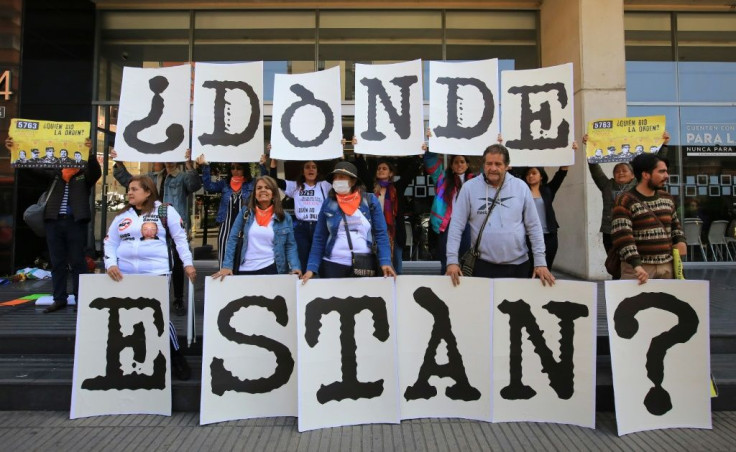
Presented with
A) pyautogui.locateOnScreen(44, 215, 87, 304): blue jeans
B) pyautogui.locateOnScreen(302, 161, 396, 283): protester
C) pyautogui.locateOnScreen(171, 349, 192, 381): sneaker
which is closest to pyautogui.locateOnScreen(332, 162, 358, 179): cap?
pyautogui.locateOnScreen(302, 161, 396, 283): protester

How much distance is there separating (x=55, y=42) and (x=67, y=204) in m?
5.30

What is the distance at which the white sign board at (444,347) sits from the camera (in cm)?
335

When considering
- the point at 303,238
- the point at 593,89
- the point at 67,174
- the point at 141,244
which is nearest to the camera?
the point at 141,244

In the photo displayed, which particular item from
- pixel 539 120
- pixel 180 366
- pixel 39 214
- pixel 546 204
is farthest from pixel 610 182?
pixel 39 214

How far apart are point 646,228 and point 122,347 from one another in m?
4.04

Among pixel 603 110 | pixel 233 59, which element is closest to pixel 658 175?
pixel 603 110

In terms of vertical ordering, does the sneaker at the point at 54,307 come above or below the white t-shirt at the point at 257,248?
below

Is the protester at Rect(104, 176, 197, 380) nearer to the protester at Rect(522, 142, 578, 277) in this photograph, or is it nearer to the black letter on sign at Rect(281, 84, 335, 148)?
the black letter on sign at Rect(281, 84, 335, 148)

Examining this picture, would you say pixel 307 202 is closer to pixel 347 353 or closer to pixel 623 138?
pixel 347 353

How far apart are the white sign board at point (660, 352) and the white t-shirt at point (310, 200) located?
102 inches

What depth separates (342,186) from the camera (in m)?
3.70

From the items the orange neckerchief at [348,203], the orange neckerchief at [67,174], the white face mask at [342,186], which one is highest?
the orange neckerchief at [67,174]

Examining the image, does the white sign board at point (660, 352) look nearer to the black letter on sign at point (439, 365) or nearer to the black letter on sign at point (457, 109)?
the black letter on sign at point (439, 365)

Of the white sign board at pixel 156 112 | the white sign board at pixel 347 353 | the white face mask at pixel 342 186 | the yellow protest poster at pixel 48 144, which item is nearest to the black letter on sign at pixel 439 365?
the white sign board at pixel 347 353
